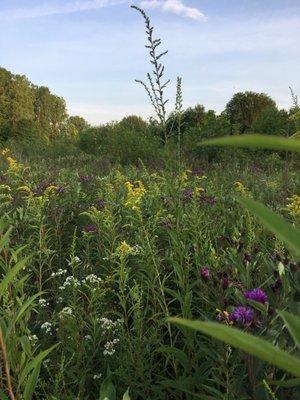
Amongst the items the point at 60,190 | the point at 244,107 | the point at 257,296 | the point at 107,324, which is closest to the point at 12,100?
the point at 244,107

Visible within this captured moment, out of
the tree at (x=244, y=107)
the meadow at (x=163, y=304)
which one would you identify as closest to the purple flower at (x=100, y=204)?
the meadow at (x=163, y=304)

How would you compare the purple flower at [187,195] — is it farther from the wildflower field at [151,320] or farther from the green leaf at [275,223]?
the green leaf at [275,223]

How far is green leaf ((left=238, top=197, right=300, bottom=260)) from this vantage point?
451mm

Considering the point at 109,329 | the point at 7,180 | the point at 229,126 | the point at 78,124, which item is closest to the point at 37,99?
the point at 78,124

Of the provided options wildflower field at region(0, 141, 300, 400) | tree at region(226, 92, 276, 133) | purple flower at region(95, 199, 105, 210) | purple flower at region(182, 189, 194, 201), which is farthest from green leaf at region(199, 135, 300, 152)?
tree at region(226, 92, 276, 133)

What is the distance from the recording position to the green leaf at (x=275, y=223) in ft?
1.48

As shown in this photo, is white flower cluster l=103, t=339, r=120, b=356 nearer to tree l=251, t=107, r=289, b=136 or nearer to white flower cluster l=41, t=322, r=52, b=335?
white flower cluster l=41, t=322, r=52, b=335

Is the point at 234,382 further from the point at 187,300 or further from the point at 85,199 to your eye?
the point at 85,199

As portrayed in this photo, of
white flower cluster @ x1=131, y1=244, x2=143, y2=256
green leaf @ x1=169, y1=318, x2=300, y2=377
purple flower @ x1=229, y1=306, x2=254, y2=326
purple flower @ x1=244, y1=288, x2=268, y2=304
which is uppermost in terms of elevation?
green leaf @ x1=169, y1=318, x2=300, y2=377

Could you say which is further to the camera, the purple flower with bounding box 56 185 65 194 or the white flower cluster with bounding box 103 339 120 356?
the purple flower with bounding box 56 185 65 194

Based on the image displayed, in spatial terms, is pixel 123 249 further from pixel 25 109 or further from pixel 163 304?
pixel 25 109

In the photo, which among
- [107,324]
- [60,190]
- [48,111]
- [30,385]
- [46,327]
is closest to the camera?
[30,385]

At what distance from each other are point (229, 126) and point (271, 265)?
17.3 meters

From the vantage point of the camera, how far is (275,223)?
1.48 ft
